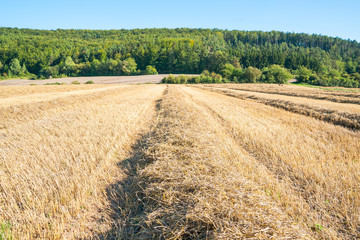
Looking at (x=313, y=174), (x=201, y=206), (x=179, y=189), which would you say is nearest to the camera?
(x=201, y=206)

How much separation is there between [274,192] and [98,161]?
13.0 ft

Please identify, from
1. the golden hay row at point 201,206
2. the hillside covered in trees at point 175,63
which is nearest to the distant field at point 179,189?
the golden hay row at point 201,206

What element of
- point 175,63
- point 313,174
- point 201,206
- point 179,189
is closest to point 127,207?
point 179,189

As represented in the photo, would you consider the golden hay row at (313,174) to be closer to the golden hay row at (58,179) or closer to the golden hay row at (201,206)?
the golden hay row at (201,206)

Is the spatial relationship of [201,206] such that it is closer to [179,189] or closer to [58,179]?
[179,189]

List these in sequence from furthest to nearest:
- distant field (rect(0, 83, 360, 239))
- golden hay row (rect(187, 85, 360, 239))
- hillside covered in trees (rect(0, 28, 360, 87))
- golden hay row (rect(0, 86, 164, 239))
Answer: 1. hillside covered in trees (rect(0, 28, 360, 87))
2. golden hay row (rect(187, 85, 360, 239))
3. golden hay row (rect(0, 86, 164, 239))
4. distant field (rect(0, 83, 360, 239))

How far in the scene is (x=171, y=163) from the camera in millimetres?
3701

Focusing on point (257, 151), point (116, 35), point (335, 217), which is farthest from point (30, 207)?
point (116, 35)

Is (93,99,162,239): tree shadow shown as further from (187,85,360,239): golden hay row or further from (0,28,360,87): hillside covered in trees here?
(0,28,360,87): hillside covered in trees

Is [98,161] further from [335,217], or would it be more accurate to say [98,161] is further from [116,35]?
[116,35]

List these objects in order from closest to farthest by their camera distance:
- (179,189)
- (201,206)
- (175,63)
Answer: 1. (201,206)
2. (179,189)
3. (175,63)

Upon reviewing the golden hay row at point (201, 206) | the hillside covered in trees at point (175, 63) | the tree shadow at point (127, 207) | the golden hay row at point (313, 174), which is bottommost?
the tree shadow at point (127, 207)

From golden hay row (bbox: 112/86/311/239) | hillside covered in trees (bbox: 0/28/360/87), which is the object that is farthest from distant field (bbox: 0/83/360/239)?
hillside covered in trees (bbox: 0/28/360/87)

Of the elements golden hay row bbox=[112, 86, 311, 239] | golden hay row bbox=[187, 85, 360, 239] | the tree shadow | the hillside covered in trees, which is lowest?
the tree shadow
